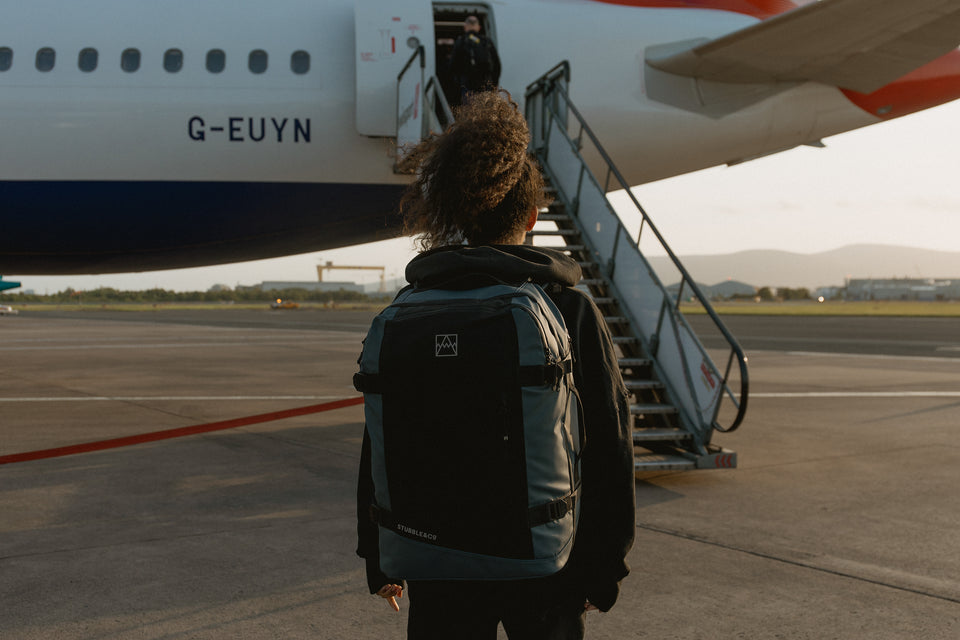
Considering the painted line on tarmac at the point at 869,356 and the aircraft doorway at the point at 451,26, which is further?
the painted line on tarmac at the point at 869,356

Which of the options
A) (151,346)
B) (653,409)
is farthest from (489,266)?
(151,346)

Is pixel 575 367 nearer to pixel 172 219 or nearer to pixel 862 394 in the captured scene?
pixel 172 219

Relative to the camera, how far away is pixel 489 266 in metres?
1.82

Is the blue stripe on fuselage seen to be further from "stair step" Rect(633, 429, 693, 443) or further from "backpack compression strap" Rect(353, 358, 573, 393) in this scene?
"backpack compression strap" Rect(353, 358, 573, 393)

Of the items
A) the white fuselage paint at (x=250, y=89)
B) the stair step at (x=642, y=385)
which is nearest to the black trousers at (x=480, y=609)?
the stair step at (x=642, y=385)

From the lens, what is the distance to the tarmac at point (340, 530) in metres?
3.56

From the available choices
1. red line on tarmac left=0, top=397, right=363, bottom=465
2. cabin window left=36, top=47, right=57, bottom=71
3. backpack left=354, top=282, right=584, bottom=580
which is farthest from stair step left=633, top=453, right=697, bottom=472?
cabin window left=36, top=47, right=57, bottom=71

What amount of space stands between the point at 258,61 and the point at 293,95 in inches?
25.1

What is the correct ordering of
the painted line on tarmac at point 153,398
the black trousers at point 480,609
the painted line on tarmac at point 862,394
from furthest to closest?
the painted line on tarmac at point 862,394, the painted line on tarmac at point 153,398, the black trousers at point 480,609

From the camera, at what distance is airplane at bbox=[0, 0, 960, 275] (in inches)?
383

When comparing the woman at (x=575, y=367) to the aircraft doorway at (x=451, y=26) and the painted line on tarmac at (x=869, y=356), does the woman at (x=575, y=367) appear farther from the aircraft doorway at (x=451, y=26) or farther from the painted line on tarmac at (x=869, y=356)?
the painted line on tarmac at (x=869, y=356)

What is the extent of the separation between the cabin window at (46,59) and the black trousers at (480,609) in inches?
402

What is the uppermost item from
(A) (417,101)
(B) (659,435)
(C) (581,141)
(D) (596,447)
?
(A) (417,101)

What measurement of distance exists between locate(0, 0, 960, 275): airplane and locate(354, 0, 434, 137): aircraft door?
25mm
